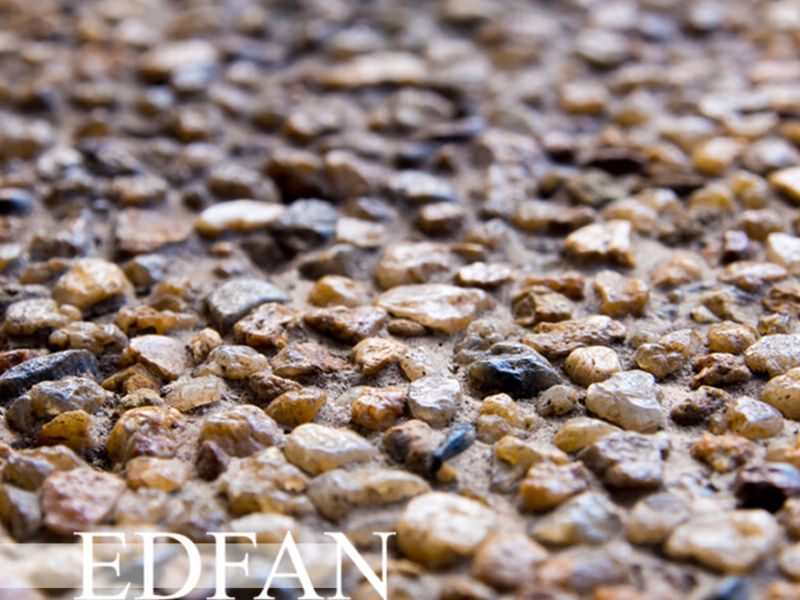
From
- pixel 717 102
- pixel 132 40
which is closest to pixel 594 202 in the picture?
pixel 717 102

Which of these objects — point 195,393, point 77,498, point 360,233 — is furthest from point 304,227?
point 77,498

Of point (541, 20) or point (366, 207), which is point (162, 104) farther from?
point (541, 20)

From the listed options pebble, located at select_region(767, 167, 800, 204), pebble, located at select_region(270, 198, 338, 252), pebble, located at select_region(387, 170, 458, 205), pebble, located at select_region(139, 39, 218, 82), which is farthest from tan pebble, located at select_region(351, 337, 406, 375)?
pebble, located at select_region(139, 39, 218, 82)

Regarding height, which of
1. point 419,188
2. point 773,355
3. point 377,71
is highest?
point 377,71

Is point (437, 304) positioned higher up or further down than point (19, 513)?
higher up

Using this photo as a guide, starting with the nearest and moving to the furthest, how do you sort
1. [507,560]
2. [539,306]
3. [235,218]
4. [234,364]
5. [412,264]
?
1. [507,560]
2. [234,364]
3. [539,306]
4. [412,264]
5. [235,218]

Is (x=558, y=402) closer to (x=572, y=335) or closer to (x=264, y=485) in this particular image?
(x=572, y=335)
